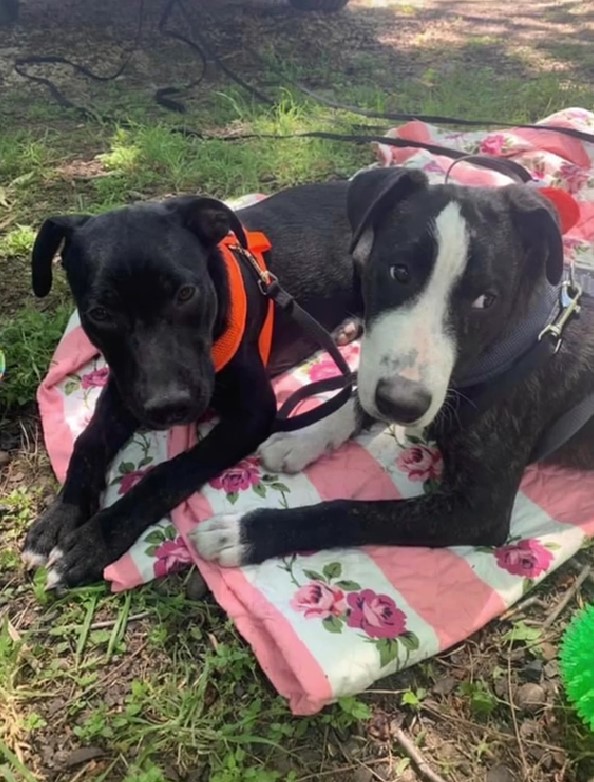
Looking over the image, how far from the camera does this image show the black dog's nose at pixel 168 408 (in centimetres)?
281

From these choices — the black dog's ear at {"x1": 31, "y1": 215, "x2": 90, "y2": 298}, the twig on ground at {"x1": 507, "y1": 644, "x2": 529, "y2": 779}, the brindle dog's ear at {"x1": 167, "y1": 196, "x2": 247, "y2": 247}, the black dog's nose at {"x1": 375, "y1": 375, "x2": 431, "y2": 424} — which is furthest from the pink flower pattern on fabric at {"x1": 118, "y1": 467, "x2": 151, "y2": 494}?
the twig on ground at {"x1": 507, "y1": 644, "x2": 529, "y2": 779}

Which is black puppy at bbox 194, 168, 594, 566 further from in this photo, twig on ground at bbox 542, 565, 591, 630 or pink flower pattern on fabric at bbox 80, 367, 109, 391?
pink flower pattern on fabric at bbox 80, 367, 109, 391

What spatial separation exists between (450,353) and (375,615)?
90cm

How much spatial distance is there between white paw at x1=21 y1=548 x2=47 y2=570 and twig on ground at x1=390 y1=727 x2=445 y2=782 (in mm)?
1345

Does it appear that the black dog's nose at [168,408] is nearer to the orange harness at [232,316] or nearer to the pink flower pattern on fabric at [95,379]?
the orange harness at [232,316]

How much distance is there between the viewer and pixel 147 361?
286 cm

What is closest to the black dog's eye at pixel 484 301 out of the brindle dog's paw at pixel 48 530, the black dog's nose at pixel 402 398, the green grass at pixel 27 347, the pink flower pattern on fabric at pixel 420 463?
the black dog's nose at pixel 402 398

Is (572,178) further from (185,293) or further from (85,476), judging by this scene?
(85,476)

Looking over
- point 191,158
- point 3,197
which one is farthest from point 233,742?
point 191,158

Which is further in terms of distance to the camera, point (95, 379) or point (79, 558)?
point (95, 379)

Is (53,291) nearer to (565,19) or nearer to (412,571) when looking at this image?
(412,571)

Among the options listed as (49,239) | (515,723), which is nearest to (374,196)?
(49,239)

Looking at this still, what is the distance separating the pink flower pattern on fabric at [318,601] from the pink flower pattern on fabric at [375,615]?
0.13ft

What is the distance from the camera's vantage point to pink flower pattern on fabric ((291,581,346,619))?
268 cm
